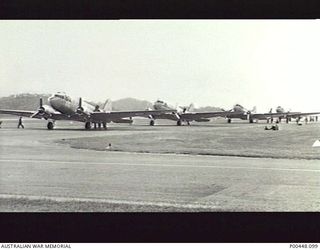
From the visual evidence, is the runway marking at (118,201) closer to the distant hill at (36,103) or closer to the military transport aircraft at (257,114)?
the distant hill at (36,103)

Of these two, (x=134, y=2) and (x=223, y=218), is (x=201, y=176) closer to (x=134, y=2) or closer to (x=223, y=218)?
(x=223, y=218)

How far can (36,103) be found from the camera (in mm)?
9039

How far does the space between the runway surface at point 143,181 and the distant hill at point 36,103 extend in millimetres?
536

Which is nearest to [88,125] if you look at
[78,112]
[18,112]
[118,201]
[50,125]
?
[50,125]

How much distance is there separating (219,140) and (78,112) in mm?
3277

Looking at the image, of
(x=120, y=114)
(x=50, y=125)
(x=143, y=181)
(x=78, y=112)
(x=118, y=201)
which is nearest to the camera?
(x=118, y=201)

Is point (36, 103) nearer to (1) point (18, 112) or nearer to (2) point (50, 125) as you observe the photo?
(1) point (18, 112)

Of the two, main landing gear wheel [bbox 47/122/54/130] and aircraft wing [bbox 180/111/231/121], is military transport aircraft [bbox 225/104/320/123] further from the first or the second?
main landing gear wheel [bbox 47/122/54/130]

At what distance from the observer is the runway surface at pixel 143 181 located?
662 centimetres

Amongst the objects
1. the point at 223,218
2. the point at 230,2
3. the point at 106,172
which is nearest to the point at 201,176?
the point at 223,218

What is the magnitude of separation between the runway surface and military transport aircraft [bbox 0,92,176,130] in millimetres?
668

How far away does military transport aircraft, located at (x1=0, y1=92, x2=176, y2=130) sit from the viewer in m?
9.02

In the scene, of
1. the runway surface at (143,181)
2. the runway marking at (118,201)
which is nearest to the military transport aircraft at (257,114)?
the runway surface at (143,181)

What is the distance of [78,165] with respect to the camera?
8.16 meters
